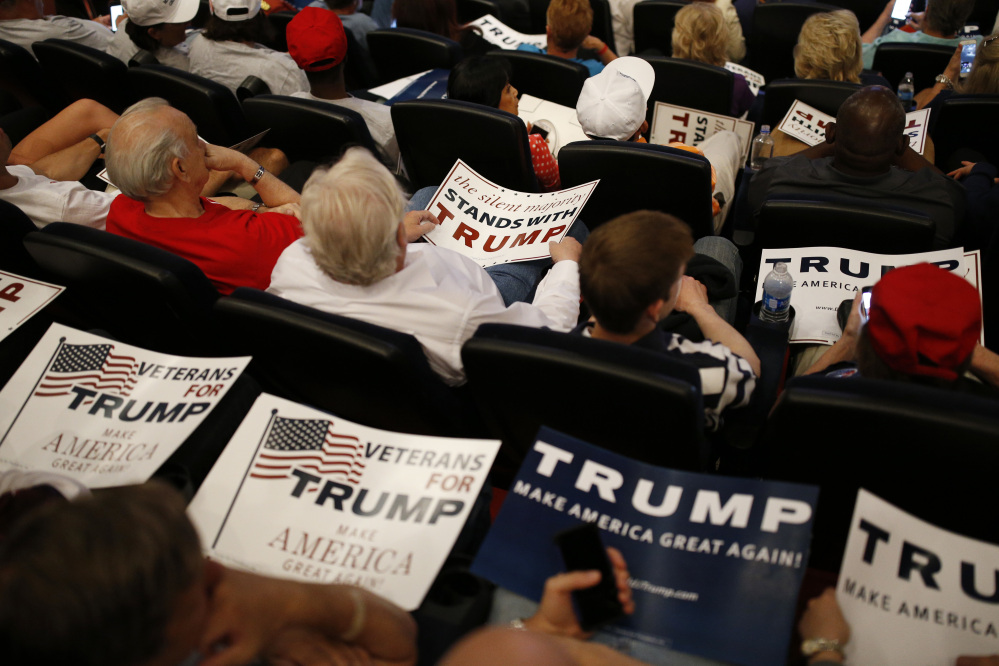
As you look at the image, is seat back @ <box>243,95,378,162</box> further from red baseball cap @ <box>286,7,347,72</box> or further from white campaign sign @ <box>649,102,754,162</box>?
white campaign sign @ <box>649,102,754,162</box>

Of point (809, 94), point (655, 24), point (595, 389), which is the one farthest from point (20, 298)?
point (655, 24)

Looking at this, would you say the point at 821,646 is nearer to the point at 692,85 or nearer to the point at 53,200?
the point at 53,200

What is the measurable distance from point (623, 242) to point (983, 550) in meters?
0.83

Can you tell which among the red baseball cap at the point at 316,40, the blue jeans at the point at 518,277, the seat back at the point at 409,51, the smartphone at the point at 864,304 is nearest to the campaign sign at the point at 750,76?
the seat back at the point at 409,51

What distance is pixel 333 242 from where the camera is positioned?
5.30 ft

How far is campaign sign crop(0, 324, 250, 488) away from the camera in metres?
1.52

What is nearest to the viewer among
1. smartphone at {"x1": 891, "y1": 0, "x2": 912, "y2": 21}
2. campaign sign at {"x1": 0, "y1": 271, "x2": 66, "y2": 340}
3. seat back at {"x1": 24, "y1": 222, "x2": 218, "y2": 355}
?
seat back at {"x1": 24, "y1": 222, "x2": 218, "y2": 355}

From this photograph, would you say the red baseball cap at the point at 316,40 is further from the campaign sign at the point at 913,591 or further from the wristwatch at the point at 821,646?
the wristwatch at the point at 821,646

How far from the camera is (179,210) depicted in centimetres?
214

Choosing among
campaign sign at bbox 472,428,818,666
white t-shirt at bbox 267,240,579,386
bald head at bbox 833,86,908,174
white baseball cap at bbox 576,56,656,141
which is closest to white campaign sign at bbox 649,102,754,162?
white baseball cap at bbox 576,56,656,141

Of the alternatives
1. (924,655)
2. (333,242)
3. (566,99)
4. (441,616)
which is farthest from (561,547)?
(566,99)

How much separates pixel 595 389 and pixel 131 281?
1179 mm

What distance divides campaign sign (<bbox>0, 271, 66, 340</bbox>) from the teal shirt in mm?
4326

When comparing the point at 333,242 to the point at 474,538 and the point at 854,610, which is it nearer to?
the point at 474,538
